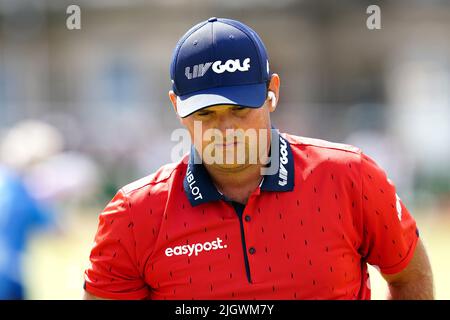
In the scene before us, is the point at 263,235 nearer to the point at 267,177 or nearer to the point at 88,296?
the point at 267,177

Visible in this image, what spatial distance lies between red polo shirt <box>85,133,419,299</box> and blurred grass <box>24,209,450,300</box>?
2.73 m

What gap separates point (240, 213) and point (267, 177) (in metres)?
0.17

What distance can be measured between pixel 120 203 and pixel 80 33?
25782 millimetres

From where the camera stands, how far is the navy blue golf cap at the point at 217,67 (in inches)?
121

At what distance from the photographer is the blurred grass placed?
8.92 meters

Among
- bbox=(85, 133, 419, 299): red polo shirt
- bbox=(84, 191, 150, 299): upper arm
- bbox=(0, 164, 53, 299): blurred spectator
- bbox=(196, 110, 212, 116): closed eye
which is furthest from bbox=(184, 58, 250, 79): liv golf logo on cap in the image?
bbox=(0, 164, 53, 299): blurred spectator

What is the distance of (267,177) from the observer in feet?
10.4

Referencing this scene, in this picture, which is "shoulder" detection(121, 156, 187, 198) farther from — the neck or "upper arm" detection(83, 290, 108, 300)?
"upper arm" detection(83, 290, 108, 300)

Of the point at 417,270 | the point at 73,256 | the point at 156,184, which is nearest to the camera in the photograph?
the point at 156,184

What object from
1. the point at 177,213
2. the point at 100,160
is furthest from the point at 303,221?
the point at 100,160

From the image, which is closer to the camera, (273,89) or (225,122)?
(225,122)

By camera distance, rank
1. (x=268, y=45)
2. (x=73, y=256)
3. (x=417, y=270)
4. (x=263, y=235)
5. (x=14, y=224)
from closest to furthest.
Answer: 1. (x=263, y=235)
2. (x=417, y=270)
3. (x=14, y=224)
4. (x=73, y=256)
5. (x=268, y=45)

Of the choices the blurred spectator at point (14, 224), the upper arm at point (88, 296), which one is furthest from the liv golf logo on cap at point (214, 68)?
the blurred spectator at point (14, 224)

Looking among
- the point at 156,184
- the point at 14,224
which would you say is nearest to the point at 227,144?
the point at 156,184
